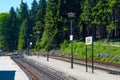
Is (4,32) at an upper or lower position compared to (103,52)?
upper

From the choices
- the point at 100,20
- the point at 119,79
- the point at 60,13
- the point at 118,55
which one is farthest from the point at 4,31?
the point at 119,79

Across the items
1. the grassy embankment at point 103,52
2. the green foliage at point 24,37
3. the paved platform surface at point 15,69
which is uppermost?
the green foliage at point 24,37

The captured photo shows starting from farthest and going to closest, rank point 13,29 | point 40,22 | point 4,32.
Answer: point 4,32 → point 13,29 → point 40,22

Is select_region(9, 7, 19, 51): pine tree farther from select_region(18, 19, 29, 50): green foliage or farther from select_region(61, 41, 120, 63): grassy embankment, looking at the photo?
select_region(61, 41, 120, 63): grassy embankment

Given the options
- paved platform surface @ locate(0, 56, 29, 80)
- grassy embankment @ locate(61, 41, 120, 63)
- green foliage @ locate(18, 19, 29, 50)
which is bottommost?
paved platform surface @ locate(0, 56, 29, 80)

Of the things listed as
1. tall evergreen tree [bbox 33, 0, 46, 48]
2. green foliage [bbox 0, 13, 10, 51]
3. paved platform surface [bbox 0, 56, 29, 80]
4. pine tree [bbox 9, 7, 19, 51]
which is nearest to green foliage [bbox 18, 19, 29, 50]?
tall evergreen tree [bbox 33, 0, 46, 48]

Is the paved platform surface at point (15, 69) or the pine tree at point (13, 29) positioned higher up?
the pine tree at point (13, 29)

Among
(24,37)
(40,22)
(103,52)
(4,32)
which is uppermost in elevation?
(40,22)

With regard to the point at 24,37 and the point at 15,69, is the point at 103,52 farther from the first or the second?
the point at 24,37

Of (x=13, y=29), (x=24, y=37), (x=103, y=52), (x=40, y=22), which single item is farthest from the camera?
(x=13, y=29)

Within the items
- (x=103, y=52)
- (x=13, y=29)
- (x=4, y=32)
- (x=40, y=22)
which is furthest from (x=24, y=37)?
(x=103, y=52)

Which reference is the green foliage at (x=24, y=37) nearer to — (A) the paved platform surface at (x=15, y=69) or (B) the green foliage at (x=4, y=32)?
(B) the green foliage at (x=4, y=32)

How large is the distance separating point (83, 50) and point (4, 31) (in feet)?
297

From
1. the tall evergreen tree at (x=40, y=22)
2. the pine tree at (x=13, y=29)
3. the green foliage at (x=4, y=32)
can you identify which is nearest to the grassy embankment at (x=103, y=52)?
the tall evergreen tree at (x=40, y=22)
